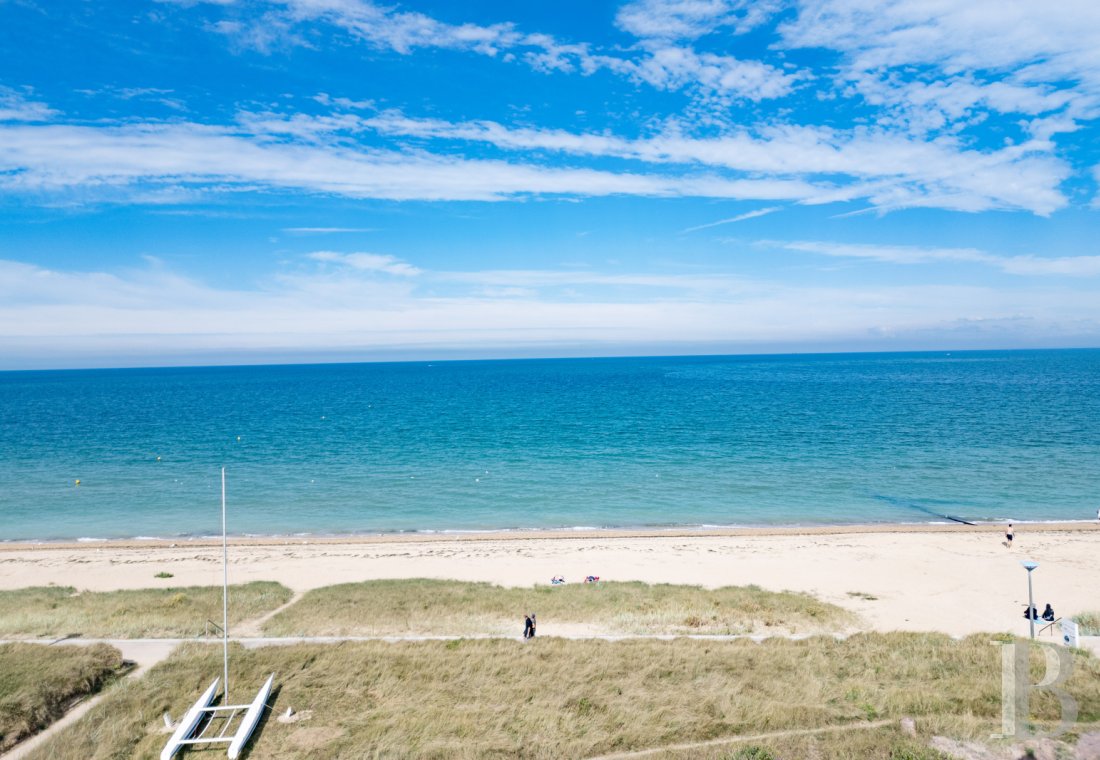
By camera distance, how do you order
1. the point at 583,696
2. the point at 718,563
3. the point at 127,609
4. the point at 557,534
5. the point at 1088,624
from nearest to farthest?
the point at 583,696 → the point at 1088,624 → the point at 127,609 → the point at 718,563 → the point at 557,534

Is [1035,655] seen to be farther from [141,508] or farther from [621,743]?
[141,508]

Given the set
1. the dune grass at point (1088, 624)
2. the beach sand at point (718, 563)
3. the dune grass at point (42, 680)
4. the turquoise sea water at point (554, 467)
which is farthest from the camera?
the turquoise sea water at point (554, 467)

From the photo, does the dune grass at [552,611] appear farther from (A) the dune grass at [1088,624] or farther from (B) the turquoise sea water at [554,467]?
(B) the turquoise sea water at [554,467]

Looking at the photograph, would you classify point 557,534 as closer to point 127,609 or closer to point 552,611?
point 552,611
